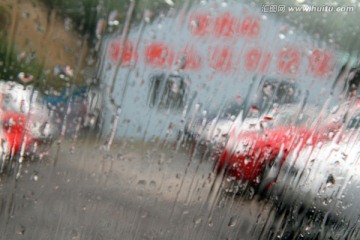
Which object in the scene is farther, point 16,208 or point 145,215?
point 145,215

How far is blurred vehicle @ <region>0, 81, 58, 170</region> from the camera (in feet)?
4.65

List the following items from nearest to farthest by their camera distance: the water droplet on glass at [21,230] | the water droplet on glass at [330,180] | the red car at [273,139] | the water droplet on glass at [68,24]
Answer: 1. the water droplet on glass at [68,24]
2. the water droplet on glass at [21,230]
3. the red car at [273,139]
4. the water droplet on glass at [330,180]

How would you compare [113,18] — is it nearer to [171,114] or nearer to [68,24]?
[68,24]

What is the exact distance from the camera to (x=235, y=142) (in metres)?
1.71

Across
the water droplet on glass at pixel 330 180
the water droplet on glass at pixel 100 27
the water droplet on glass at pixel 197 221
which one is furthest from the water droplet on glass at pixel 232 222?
the water droplet on glass at pixel 100 27

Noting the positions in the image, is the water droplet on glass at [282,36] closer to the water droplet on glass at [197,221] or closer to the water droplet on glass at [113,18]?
the water droplet on glass at [113,18]

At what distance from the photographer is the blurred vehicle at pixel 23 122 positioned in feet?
4.65

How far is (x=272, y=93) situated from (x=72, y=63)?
3.01 ft

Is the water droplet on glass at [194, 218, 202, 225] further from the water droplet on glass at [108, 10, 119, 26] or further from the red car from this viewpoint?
the water droplet on glass at [108, 10, 119, 26]

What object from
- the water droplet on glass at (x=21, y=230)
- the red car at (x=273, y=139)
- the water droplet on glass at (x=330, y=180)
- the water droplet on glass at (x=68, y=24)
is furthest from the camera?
the water droplet on glass at (x=330, y=180)

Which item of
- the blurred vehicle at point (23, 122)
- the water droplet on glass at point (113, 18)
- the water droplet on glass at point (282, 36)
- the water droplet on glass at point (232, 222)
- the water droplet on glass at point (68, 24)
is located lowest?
the water droplet on glass at point (232, 222)

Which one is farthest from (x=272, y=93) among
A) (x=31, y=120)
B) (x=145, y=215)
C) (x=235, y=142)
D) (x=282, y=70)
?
(x=31, y=120)

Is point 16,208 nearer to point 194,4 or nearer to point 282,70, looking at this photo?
point 194,4

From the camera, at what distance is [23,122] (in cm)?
145
